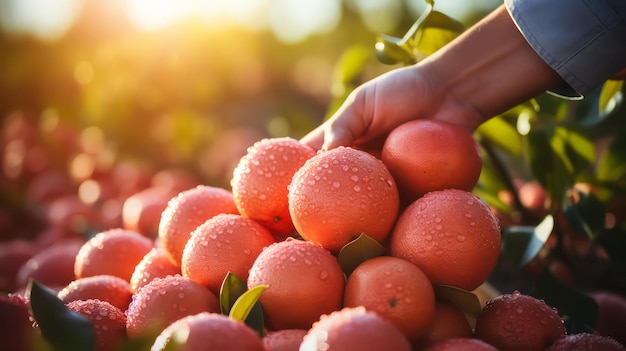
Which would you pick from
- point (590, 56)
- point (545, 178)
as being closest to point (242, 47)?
point (545, 178)

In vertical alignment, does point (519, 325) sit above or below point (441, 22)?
below

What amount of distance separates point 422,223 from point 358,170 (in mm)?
138

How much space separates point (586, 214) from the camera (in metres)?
1.49

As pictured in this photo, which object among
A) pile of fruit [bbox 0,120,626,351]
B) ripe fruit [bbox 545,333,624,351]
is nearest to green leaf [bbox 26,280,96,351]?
pile of fruit [bbox 0,120,626,351]

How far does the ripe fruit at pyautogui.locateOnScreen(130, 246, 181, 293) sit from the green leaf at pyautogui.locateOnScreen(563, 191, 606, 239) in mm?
1032

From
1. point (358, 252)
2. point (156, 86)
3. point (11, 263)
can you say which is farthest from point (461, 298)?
point (156, 86)

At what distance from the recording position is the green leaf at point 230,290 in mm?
905

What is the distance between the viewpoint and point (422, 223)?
3.00ft

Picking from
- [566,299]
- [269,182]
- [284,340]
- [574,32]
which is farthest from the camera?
[566,299]

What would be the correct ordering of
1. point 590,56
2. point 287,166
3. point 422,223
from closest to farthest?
point 422,223 → point 287,166 → point 590,56

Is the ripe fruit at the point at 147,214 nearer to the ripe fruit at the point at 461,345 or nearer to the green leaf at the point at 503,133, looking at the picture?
the green leaf at the point at 503,133

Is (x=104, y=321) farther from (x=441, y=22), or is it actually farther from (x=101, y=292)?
(x=441, y=22)

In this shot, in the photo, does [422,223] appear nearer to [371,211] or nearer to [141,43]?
[371,211]

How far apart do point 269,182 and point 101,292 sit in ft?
1.29
